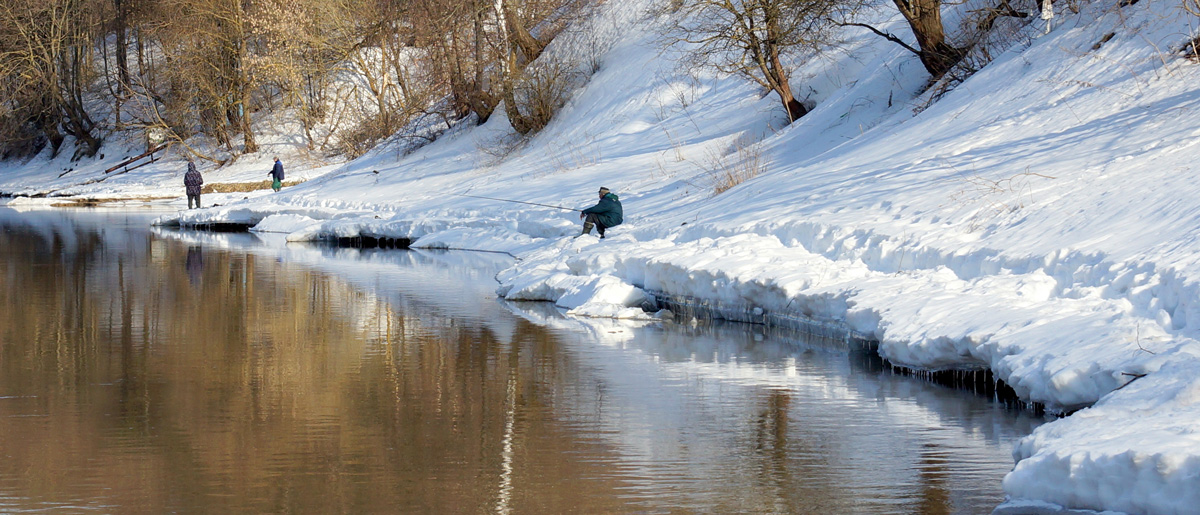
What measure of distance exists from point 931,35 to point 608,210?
24.6 ft

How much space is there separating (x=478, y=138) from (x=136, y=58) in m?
31.9

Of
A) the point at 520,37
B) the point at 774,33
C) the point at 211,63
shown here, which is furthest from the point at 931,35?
the point at 211,63

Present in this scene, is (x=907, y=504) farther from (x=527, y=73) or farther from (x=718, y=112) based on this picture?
(x=527, y=73)

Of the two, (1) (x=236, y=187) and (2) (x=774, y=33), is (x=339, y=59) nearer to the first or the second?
(1) (x=236, y=187)

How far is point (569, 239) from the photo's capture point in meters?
20.0

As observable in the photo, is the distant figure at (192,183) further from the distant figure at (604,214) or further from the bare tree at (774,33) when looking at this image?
the distant figure at (604,214)

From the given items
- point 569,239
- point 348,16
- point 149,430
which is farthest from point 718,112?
point 149,430

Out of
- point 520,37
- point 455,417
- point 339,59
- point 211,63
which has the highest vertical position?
point 211,63

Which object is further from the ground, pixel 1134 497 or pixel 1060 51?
pixel 1060 51

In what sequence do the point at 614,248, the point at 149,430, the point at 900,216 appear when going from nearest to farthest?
the point at 149,430
the point at 900,216
the point at 614,248

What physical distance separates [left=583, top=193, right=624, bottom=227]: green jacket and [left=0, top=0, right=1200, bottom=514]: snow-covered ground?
0.57m

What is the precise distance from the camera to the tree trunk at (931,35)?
75.3 feet

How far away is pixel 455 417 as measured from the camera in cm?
913

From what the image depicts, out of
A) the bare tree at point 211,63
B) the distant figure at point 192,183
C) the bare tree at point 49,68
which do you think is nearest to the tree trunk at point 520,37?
the distant figure at point 192,183
